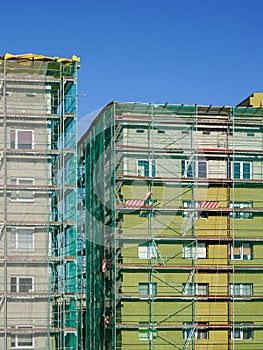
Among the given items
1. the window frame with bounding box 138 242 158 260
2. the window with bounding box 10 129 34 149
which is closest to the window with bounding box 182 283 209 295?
the window frame with bounding box 138 242 158 260

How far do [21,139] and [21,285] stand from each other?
4.55m

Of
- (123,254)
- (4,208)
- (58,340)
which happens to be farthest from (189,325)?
(4,208)

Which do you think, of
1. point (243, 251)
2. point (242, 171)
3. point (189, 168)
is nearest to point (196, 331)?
point (243, 251)

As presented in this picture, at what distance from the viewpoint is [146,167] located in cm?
3078

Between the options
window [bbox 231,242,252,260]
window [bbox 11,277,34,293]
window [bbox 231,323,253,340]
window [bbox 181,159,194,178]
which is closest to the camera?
window [bbox 11,277,34,293]

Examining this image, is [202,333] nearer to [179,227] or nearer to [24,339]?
[179,227]

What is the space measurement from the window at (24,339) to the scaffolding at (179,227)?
363cm

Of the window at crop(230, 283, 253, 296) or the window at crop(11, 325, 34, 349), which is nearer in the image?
the window at crop(11, 325, 34, 349)

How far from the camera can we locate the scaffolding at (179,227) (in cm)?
3000

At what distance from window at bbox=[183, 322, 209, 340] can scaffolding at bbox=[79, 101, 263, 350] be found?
4cm

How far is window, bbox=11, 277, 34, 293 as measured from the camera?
26828 mm

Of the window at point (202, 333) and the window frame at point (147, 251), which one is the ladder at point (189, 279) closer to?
the window frame at point (147, 251)

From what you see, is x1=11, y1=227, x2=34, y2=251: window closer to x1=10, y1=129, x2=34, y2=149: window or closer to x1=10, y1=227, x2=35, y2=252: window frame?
x1=10, y1=227, x2=35, y2=252: window frame

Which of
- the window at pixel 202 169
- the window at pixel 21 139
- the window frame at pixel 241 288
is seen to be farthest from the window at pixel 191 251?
the window at pixel 21 139
